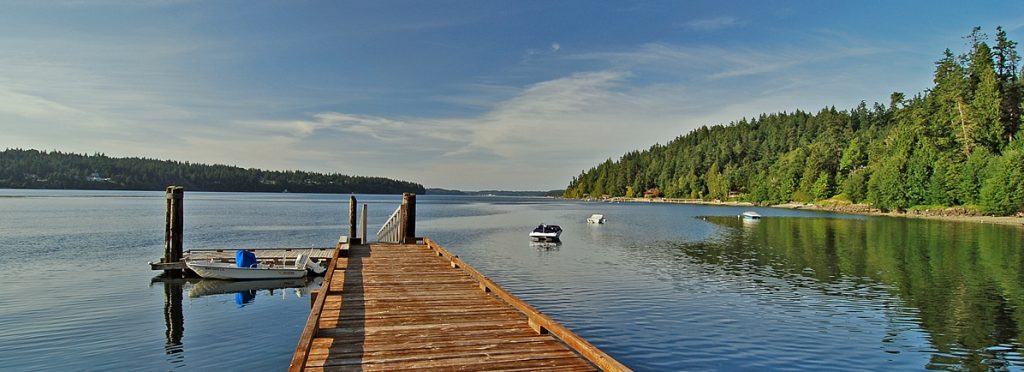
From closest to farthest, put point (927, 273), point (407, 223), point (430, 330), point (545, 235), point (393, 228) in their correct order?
1. point (430, 330)
2. point (407, 223)
3. point (927, 273)
4. point (393, 228)
5. point (545, 235)

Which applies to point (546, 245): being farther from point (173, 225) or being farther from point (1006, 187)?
point (1006, 187)

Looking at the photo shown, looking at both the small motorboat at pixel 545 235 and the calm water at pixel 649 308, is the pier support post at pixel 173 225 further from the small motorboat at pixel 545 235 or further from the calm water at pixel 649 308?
the small motorboat at pixel 545 235

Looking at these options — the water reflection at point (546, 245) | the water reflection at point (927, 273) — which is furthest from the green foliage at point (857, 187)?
the water reflection at point (546, 245)

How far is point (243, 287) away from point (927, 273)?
36.5m

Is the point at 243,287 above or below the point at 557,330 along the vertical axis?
below

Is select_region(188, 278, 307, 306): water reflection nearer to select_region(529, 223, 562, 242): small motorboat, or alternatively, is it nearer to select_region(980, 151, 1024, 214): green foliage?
select_region(529, 223, 562, 242): small motorboat

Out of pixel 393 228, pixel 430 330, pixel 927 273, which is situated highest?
pixel 393 228

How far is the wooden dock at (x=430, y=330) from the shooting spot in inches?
316

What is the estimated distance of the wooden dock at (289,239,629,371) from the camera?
803 centimetres

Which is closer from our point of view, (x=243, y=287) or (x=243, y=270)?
(x=243, y=287)

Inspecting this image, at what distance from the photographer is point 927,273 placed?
103 feet

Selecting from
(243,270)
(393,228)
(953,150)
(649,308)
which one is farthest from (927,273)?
(953,150)

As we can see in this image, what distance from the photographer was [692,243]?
51.0 meters

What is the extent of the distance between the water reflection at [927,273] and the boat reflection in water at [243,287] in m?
23.9
